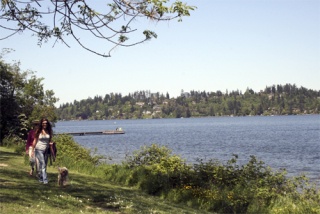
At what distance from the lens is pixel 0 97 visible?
120 ft

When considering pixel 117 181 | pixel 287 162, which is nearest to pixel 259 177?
pixel 117 181

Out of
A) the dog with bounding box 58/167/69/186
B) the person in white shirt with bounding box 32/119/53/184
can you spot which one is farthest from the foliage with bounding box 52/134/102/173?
the person in white shirt with bounding box 32/119/53/184

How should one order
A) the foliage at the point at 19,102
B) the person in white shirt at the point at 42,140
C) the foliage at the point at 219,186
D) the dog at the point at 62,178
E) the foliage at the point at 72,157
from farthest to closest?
1. the foliage at the point at 19,102
2. the foliage at the point at 72,157
3. the foliage at the point at 219,186
4. the dog at the point at 62,178
5. the person in white shirt at the point at 42,140

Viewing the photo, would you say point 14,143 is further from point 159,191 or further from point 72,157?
point 159,191

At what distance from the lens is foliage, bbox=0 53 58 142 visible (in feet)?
122

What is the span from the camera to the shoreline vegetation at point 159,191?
1132cm

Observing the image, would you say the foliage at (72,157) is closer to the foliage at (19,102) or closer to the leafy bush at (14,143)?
the leafy bush at (14,143)

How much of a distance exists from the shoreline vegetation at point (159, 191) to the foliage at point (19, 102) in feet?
56.0

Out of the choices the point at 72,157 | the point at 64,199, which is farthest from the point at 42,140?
the point at 72,157

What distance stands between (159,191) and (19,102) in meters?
26.7

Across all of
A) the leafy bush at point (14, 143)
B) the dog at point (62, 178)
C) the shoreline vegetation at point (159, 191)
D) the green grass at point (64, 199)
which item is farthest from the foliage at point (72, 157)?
the dog at point (62, 178)

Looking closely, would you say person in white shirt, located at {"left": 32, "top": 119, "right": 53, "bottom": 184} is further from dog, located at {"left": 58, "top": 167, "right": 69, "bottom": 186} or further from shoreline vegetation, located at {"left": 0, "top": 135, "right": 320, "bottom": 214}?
shoreline vegetation, located at {"left": 0, "top": 135, "right": 320, "bottom": 214}

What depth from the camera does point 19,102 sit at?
39344mm

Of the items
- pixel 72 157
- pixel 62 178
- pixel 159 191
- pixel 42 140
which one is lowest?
pixel 159 191
